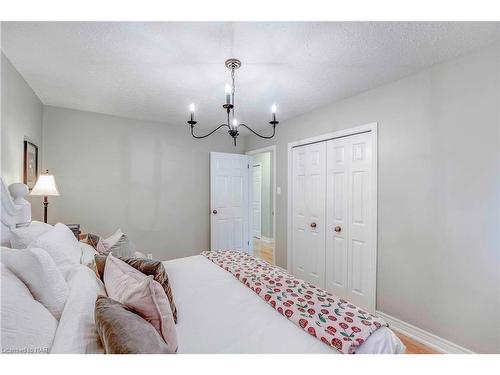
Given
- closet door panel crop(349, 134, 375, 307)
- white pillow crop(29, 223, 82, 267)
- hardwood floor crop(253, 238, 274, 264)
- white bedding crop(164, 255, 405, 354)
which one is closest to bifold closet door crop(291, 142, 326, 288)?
closet door panel crop(349, 134, 375, 307)

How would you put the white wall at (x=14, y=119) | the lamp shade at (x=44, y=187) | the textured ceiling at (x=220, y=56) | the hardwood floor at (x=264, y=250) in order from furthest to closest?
the hardwood floor at (x=264, y=250) < the lamp shade at (x=44, y=187) < the white wall at (x=14, y=119) < the textured ceiling at (x=220, y=56)

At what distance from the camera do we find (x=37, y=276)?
1064 mm

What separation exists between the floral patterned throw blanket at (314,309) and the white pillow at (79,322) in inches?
36.0

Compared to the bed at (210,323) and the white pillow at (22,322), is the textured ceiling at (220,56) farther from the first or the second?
the white pillow at (22,322)

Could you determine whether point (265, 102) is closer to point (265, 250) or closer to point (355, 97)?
point (355, 97)

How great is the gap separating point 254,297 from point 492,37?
244cm

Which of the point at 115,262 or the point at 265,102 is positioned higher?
the point at 265,102

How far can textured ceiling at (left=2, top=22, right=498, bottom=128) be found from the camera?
1531 millimetres

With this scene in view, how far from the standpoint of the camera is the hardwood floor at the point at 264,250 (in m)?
4.67

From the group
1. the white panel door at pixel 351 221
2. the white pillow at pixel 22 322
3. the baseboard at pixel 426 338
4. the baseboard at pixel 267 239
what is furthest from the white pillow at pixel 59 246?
the baseboard at pixel 267 239

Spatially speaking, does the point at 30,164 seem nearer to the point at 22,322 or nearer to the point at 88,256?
the point at 88,256

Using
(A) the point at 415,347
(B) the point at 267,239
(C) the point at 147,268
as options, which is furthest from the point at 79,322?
(B) the point at 267,239
